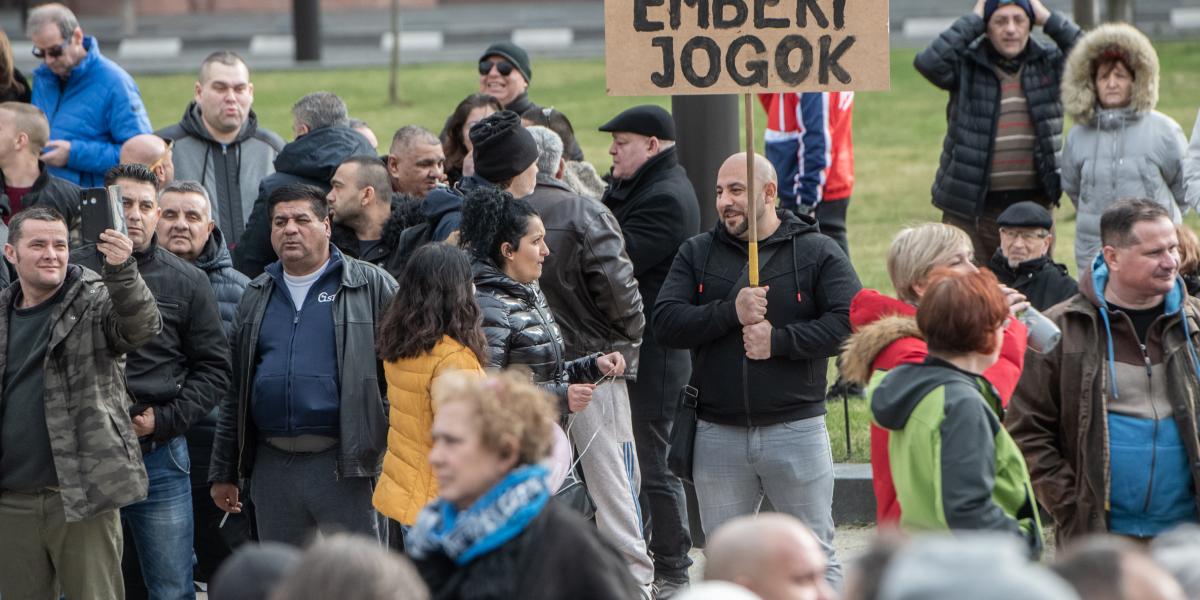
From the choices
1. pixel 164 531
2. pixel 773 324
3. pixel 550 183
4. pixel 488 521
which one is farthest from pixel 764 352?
pixel 488 521

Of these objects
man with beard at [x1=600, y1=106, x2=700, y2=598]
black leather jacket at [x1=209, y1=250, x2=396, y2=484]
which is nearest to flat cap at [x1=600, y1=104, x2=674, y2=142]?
man with beard at [x1=600, y1=106, x2=700, y2=598]

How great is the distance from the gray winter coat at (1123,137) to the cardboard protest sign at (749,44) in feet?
8.06

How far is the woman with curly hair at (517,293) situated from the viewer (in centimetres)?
645

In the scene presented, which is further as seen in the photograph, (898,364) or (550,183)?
(550,183)

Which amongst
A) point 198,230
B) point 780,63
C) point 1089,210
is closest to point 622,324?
point 780,63

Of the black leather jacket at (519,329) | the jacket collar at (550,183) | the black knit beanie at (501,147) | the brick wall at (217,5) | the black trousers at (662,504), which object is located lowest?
the black trousers at (662,504)

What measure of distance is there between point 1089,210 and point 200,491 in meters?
4.79

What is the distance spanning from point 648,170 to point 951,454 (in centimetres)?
342

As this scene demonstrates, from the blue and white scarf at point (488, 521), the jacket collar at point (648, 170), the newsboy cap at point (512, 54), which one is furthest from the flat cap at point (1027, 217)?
the blue and white scarf at point (488, 521)

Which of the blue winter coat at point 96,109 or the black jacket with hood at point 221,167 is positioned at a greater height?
the blue winter coat at point 96,109

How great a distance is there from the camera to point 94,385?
254 inches

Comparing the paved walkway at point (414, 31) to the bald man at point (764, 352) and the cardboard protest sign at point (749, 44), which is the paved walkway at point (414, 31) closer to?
the cardboard protest sign at point (749, 44)

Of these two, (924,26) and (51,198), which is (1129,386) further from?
(924,26)

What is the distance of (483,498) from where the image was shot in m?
4.15
